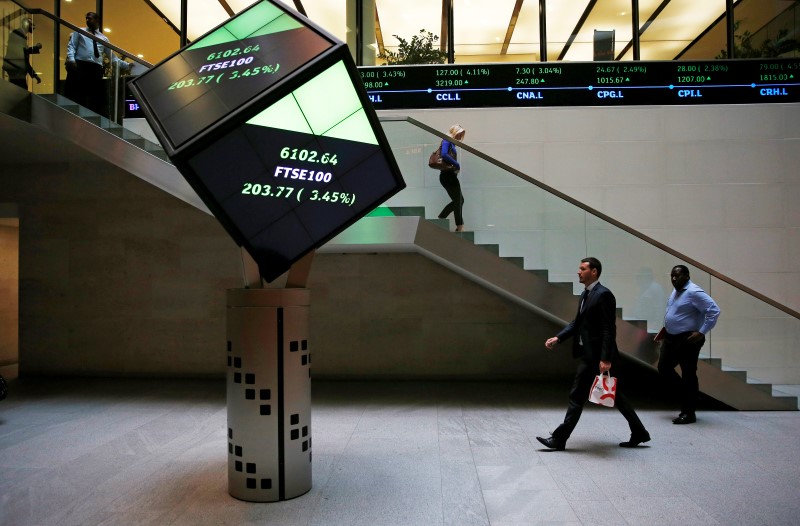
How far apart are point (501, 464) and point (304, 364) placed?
2087 millimetres

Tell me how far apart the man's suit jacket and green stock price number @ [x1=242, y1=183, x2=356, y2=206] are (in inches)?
110

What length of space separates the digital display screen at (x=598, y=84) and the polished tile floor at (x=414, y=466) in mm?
5309

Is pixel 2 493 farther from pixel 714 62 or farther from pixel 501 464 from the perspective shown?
pixel 714 62

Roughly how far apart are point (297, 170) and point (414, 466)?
287 cm

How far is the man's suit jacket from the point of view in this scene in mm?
5691

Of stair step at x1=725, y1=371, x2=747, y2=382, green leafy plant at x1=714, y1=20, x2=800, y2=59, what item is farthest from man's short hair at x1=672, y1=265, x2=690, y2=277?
green leafy plant at x1=714, y1=20, x2=800, y2=59

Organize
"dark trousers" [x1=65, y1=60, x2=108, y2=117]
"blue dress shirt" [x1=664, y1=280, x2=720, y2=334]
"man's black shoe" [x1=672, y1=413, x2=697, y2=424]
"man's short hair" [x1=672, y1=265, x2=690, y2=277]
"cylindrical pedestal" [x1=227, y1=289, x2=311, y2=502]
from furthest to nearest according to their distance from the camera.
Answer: "dark trousers" [x1=65, y1=60, x2=108, y2=117], "man's short hair" [x1=672, y1=265, x2=690, y2=277], "blue dress shirt" [x1=664, y1=280, x2=720, y2=334], "man's black shoe" [x1=672, y1=413, x2=697, y2=424], "cylindrical pedestal" [x1=227, y1=289, x2=311, y2=502]

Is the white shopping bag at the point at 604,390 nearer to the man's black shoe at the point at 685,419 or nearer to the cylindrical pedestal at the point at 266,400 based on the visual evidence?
the man's black shoe at the point at 685,419

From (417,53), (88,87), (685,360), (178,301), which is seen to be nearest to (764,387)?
(685,360)

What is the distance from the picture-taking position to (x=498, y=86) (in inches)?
412

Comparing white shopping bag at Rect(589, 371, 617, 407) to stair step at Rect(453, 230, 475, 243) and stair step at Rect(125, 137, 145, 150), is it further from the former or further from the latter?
stair step at Rect(125, 137, 145, 150)

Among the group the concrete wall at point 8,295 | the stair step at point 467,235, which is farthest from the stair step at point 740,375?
the concrete wall at point 8,295

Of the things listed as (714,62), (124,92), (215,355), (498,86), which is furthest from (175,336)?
(714,62)

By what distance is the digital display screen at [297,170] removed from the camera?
3.92 metres
